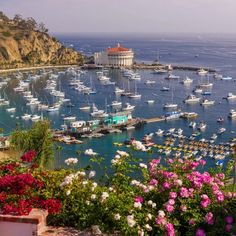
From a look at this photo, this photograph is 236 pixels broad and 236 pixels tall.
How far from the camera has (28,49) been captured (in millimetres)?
105812

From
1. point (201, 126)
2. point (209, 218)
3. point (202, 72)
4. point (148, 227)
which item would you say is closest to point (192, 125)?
point (201, 126)

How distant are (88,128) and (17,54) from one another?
214ft

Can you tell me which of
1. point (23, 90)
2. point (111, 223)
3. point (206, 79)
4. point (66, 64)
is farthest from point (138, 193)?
point (66, 64)

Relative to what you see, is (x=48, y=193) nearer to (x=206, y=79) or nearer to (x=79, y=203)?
(x=79, y=203)

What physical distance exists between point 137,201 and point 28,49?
344 feet

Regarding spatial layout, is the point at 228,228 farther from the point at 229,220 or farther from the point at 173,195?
the point at 173,195

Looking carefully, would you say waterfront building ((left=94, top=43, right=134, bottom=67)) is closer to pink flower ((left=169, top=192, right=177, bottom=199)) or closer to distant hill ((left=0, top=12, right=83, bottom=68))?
distant hill ((left=0, top=12, right=83, bottom=68))

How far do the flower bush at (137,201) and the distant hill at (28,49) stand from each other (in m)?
89.8

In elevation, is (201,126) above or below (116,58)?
below

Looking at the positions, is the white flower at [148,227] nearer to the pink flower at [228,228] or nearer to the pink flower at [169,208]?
the pink flower at [169,208]

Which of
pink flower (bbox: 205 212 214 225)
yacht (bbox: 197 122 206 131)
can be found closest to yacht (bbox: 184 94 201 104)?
yacht (bbox: 197 122 206 131)

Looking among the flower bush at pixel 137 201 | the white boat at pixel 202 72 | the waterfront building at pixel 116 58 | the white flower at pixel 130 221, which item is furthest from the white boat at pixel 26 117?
the waterfront building at pixel 116 58

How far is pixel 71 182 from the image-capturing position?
515 centimetres

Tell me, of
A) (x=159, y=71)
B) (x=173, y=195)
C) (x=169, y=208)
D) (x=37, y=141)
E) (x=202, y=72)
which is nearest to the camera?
(x=169, y=208)
